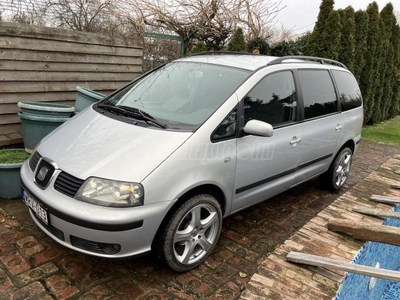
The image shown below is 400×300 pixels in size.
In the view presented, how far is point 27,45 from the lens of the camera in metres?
4.17

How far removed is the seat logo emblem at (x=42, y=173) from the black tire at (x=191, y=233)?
0.96 m

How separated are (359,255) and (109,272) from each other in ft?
6.62

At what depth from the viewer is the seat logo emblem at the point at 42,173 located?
2.41 meters

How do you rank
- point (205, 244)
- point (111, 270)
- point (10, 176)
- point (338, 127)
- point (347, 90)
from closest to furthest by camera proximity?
point (111, 270), point (205, 244), point (10, 176), point (338, 127), point (347, 90)

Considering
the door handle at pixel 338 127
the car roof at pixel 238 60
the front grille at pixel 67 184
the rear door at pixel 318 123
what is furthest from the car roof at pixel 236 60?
the front grille at pixel 67 184

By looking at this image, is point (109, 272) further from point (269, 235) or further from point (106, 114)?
point (269, 235)

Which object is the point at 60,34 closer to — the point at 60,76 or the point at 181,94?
the point at 60,76

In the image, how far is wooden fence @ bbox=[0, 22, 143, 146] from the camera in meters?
4.09

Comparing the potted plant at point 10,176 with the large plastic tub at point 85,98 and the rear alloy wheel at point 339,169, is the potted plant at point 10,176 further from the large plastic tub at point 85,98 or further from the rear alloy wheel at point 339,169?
the rear alloy wheel at point 339,169

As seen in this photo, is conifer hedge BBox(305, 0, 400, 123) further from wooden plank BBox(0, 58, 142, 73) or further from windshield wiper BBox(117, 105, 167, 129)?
windshield wiper BBox(117, 105, 167, 129)

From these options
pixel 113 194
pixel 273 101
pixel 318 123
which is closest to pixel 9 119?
pixel 113 194

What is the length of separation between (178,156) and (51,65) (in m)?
3.07

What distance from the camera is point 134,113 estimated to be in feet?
9.21

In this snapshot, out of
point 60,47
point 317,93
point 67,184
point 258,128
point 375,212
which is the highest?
point 60,47
